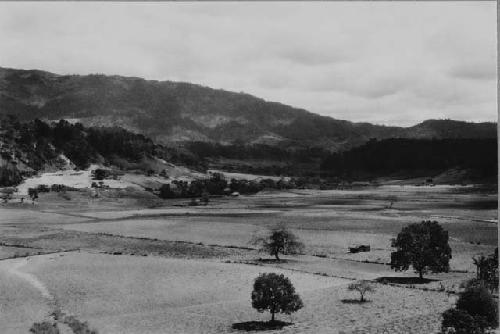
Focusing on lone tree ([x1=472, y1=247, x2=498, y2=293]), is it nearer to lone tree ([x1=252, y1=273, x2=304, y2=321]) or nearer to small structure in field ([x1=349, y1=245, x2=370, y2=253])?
lone tree ([x1=252, y1=273, x2=304, y2=321])

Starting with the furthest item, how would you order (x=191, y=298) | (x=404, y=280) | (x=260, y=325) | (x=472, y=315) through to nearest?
(x=404, y=280) < (x=191, y=298) < (x=260, y=325) < (x=472, y=315)

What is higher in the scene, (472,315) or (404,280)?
(472,315)

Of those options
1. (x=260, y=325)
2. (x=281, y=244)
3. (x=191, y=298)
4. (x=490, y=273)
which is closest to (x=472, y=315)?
(x=490, y=273)

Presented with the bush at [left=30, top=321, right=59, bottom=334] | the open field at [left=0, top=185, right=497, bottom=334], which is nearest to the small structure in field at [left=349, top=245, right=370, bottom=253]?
the open field at [left=0, top=185, right=497, bottom=334]

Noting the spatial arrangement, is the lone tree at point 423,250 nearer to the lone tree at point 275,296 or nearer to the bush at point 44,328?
the lone tree at point 275,296

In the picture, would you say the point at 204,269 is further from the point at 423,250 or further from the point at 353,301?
the point at 423,250

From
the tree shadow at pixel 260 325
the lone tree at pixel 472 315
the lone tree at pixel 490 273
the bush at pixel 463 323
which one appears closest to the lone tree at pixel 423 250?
the lone tree at pixel 490 273

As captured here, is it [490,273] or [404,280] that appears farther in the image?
[404,280]
